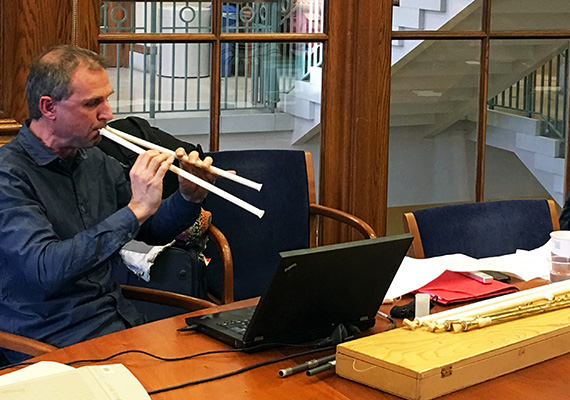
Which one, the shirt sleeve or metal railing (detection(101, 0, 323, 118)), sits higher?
metal railing (detection(101, 0, 323, 118))

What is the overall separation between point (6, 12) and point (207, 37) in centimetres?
72

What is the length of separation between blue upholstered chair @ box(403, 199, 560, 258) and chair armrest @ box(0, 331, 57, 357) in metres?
0.98

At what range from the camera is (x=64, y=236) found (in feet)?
7.02

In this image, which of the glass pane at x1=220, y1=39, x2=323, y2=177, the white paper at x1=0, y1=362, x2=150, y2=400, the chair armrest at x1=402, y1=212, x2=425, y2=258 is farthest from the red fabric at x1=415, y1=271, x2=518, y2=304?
the glass pane at x1=220, y1=39, x2=323, y2=177

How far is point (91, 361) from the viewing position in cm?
150

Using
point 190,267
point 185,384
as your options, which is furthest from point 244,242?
point 185,384

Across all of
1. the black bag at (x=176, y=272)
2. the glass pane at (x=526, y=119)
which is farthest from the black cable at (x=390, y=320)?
the glass pane at (x=526, y=119)

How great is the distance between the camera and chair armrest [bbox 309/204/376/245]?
9.43 ft

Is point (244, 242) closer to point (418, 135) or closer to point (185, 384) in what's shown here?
point (418, 135)

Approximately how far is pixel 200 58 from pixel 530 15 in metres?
1.42

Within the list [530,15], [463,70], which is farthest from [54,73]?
[530,15]

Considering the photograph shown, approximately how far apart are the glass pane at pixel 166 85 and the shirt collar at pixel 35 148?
0.89 metres

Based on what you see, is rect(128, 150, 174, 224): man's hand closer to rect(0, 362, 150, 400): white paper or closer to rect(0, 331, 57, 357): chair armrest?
rect(0, 331, 57, 357): chair armrest

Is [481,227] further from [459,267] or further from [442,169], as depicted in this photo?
[442,169]
